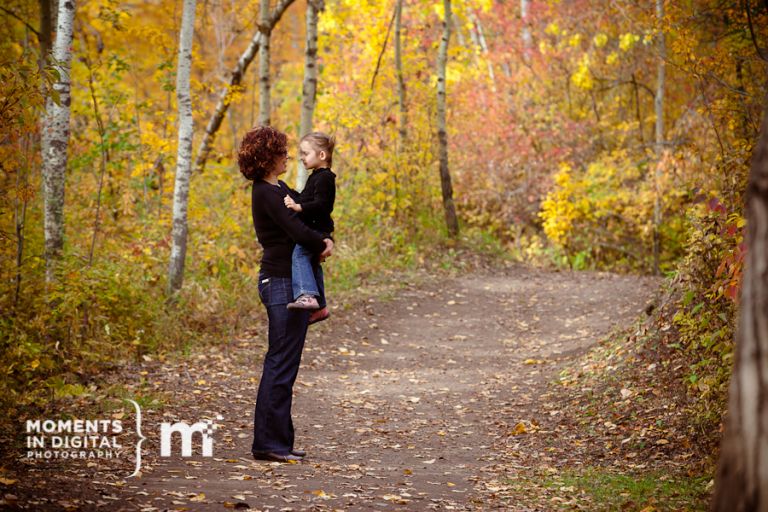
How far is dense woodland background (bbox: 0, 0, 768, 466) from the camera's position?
279 inches

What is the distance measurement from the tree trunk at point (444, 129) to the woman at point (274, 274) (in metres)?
12.0

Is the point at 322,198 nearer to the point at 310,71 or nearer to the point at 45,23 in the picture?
the point at 45,23

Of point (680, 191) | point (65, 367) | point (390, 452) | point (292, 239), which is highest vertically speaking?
point (680, 191)

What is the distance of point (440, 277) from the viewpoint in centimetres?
1534

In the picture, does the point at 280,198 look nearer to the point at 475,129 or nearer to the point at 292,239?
the point at 292,239

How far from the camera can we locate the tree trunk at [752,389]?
213cm

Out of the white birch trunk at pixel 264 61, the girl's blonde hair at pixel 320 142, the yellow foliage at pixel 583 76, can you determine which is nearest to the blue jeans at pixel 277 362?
the girl's blonde hair at pixel 320 142

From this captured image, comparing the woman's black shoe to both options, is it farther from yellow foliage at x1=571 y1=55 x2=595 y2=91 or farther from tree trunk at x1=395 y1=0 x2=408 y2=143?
yellow foliage at x1=571 y1=55 x2=595 y2=91

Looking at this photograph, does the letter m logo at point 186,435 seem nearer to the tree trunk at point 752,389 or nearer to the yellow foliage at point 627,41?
the tree trunk at point 752,389

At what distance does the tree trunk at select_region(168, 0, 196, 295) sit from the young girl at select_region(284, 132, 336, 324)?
4.79m

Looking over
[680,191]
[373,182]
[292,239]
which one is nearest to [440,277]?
[373,182]

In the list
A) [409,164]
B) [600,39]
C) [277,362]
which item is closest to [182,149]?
[277,362]

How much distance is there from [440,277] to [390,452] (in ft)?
30.3

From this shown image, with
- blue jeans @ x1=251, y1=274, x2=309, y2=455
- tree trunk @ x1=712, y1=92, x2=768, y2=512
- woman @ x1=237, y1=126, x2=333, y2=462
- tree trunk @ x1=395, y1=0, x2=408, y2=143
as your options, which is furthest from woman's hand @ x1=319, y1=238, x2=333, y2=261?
tree trunk @ x1=395, y1=0, x2=408, y2=143
